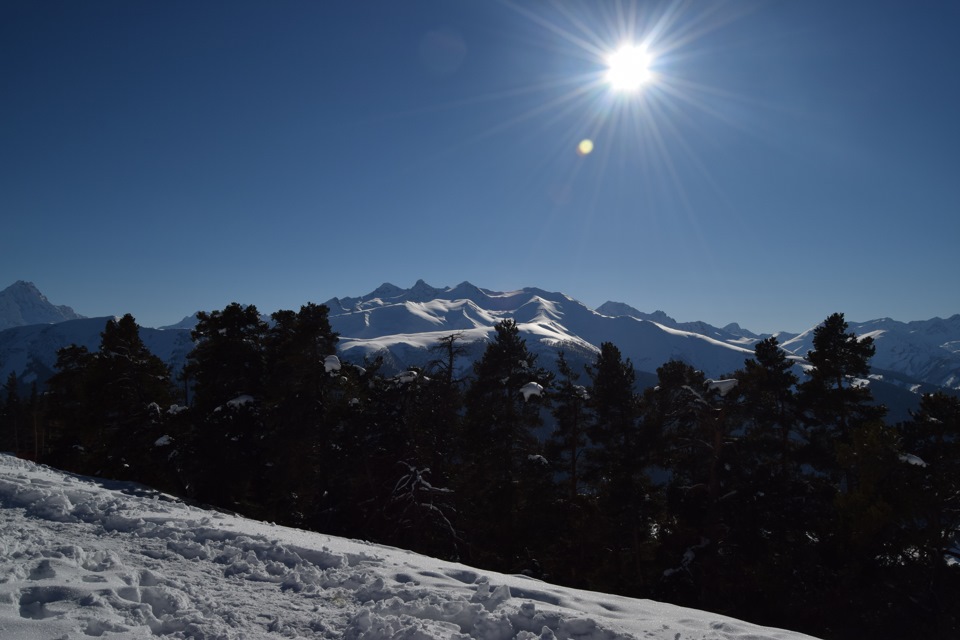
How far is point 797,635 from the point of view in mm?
7637

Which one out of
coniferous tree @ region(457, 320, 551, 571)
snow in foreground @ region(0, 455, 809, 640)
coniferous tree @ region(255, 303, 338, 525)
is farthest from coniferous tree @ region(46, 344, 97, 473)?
snow in foreground @ region(0, 455, 809, 640)

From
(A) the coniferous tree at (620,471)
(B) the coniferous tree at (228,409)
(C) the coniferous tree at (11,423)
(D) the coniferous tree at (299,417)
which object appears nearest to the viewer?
(A) the coniferous tree at (620,471)

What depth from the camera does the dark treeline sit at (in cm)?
1734

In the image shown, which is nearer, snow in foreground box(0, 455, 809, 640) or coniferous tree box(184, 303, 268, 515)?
snow in foreground box(0, 455, 809, 640)

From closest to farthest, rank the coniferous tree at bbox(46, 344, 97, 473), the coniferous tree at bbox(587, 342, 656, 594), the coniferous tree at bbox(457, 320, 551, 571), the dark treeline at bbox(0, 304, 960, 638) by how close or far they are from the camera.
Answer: the dark treeline at bbox(0, 304, 960, 638)
the coniferous tree at bbox(587, 342, 656, 594)
the coniferous tree at bbox(457, 320, 551, 571)
the coniferous tree at bbox(46, 344, 97, 473)

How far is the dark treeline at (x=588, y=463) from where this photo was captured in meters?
17.3

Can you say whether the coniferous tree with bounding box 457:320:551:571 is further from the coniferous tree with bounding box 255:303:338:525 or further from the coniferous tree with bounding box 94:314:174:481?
the coniferous tree with bounding box 94:314:174:481

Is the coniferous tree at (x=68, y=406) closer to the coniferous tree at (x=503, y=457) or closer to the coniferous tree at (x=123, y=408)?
the coniferous tree at (x=123, y=408)

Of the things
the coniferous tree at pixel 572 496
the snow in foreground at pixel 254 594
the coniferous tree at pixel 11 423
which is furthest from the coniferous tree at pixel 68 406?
the coniferous tree at pixel 11 423

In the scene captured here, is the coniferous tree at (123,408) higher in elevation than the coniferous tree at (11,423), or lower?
higher

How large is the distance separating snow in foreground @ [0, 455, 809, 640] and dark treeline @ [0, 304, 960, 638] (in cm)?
1059

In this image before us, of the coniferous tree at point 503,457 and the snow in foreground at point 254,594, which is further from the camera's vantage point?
the coniferous tree at point 503,457

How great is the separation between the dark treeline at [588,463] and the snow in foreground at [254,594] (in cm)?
1059

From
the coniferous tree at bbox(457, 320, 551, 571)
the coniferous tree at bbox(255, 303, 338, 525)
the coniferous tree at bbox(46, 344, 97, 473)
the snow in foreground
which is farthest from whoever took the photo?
the coniferous tree at bbox(46, 344, 97, 473)
